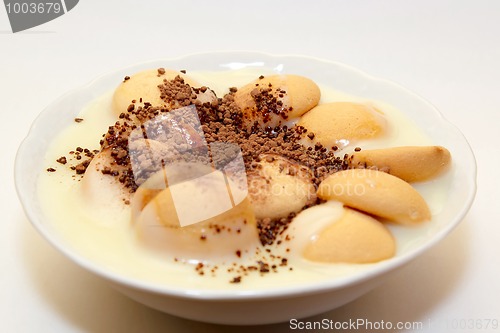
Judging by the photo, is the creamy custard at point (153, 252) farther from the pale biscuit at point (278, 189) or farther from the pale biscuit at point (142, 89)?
the pale biscuit at point (142, 89)

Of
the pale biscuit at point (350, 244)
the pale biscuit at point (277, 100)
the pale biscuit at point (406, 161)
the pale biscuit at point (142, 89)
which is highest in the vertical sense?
the pale biscuit at point (142, 89)

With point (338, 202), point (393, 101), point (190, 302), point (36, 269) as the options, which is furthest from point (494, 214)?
point (36, 269)

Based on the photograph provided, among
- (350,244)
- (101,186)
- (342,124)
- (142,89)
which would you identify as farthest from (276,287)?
(142,89)

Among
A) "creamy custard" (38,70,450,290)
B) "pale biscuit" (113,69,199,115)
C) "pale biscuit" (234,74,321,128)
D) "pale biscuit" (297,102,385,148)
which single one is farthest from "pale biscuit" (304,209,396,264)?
"pale biscuit" (113,69,199,115)

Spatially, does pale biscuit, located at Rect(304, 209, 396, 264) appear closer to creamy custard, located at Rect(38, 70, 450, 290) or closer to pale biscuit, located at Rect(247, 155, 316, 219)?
creamy custard, located at Rect(38, 70, 450, 290)

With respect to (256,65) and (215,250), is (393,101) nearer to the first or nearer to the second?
(256,65)

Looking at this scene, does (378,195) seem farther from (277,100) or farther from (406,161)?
(277,100)

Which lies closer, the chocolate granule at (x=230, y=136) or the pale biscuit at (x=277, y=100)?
the chocolate granule at (x=230, y=136)

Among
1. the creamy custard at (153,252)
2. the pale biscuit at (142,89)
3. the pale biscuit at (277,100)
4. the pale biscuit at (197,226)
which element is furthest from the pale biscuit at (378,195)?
the pale biscuit at (142,89)
